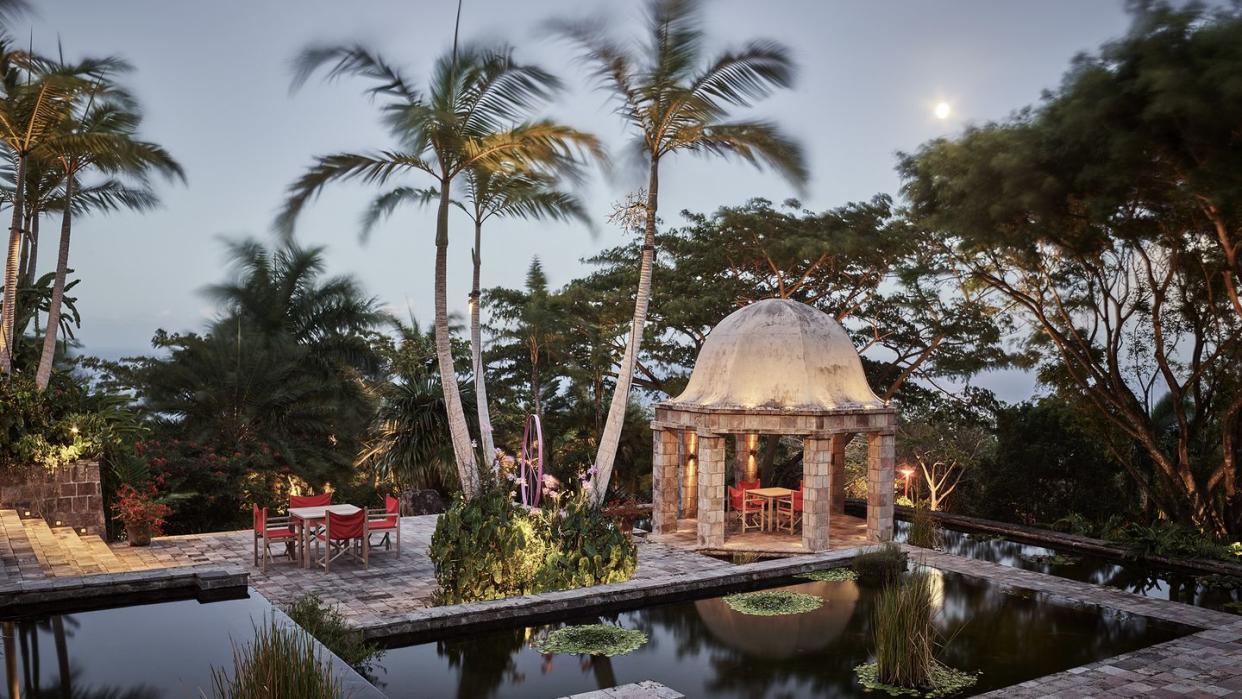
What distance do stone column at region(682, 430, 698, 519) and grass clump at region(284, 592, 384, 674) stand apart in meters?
9.80

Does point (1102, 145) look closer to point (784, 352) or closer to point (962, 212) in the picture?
point (962, 212)

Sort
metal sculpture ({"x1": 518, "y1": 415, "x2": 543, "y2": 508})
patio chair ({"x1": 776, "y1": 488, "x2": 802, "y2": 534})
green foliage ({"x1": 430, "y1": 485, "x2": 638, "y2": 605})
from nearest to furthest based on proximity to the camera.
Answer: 1. green foliage ({"x1": 430, "y1": 485, "x2": 638, "y2": 605})
2. metal sculpture ({"x1": 518, "y1": 415, "x2": 543, "y2": 508})
3. patio chair ({"x1": 776, "y1": 488, "x2": 802, "y2": 534})

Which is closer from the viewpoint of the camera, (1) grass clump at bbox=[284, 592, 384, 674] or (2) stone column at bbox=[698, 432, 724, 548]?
(1) grass clump at bbox=[284, 592, 384, 674]

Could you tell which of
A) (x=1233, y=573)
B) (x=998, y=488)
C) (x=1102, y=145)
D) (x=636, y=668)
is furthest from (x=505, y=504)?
(x=998, y=488)

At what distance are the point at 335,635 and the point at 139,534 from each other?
7048 millimetres

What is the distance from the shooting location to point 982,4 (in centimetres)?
1415

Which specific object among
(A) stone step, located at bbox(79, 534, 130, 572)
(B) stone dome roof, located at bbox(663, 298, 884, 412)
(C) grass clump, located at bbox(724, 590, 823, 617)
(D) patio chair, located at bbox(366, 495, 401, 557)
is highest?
(B) stone dome roof, located at bbox(663, 298, 884, 412)

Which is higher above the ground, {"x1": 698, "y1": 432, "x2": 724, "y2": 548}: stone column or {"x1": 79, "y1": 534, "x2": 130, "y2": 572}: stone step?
{"x1": 698, "y1": 432, "x2": 724, "y2": 548}: stone column

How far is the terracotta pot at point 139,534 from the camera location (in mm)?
13047

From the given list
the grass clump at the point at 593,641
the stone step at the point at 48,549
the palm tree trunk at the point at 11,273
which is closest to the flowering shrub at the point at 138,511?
the stone step at the point at 48,549

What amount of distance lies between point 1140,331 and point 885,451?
23.1 feet

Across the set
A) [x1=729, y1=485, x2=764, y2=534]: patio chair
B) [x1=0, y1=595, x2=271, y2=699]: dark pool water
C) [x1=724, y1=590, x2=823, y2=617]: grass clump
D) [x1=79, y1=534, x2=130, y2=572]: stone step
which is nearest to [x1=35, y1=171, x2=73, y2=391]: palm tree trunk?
[x1=79, y1=534, x2=130, y2=572]: stone step

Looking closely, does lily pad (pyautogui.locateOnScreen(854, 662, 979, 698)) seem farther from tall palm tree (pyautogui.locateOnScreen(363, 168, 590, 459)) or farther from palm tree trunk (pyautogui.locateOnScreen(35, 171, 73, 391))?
palm tree trunk (pyautogui.locateOnScreen(35, 171, 73, 391))

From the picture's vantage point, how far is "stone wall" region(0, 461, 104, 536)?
1317cm
